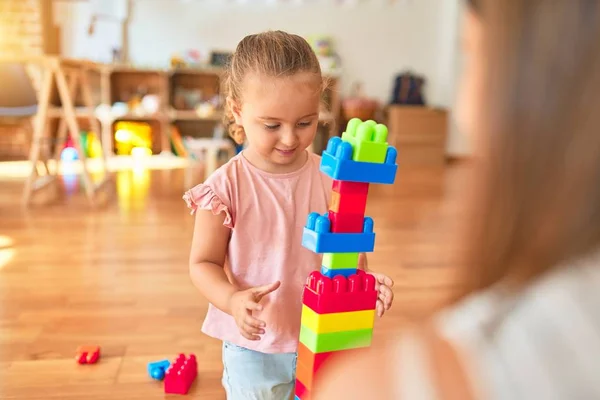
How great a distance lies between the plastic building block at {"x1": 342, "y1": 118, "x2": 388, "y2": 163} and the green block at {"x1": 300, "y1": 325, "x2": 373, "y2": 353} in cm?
25

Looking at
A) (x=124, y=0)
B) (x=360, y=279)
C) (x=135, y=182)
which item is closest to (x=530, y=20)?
(x=360, y=279)

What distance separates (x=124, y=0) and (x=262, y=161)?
440cm

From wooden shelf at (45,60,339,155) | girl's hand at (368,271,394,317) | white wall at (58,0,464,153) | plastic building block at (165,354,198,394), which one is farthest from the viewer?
white wall at (58,0,464,153)

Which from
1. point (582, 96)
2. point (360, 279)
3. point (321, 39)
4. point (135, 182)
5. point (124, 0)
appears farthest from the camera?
point (321, 39)

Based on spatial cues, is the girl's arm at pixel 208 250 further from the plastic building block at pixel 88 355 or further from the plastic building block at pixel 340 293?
the plastic building block at pixel 88 355

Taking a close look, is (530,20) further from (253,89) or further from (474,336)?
(253,89)

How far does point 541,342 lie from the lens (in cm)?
39

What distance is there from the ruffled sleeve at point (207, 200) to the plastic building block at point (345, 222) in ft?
0.89

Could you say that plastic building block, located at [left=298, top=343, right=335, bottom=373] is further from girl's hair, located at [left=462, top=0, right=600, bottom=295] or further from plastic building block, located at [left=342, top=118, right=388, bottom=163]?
girl's hair, located at [left=462, top=0, right=600, bottom=295]

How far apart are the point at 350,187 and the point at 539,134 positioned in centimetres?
46

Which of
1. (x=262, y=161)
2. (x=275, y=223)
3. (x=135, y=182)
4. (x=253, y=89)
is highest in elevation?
(x=253, y=89)

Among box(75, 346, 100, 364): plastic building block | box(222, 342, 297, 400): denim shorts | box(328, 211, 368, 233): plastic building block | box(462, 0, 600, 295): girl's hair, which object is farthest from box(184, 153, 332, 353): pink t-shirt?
box(462, 0, 600, 295): girl's hair

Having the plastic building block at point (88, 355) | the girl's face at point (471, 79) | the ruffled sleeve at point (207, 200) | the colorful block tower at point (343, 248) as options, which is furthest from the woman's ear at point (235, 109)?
the plastic building block at point (88, 355)

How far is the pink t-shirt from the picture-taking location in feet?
3.53
